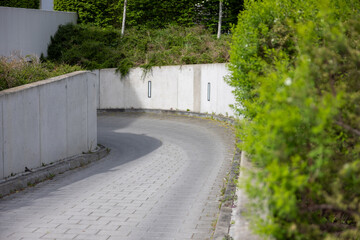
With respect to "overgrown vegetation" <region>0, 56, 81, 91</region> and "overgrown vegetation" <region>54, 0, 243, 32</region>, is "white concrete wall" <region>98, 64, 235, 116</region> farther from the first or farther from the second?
"overgrown vegetation" <region>0, 56, 81, 91</region>

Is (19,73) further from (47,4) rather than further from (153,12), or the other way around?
(47,4)

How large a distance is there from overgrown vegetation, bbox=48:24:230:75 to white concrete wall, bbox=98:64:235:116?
0.61 metres

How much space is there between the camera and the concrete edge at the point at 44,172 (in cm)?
933

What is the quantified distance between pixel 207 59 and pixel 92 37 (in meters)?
8.91

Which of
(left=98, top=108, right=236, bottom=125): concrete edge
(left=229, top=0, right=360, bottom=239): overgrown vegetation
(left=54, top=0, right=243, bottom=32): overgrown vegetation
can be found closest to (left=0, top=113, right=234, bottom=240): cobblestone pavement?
(left=229, top=0, right=360, bottom=239): overgrown vegetation

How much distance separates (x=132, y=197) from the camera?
29.9ft

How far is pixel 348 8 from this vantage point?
6.89 m

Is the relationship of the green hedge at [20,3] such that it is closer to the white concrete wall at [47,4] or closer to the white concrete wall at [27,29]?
the white concrete wall at [47,4]

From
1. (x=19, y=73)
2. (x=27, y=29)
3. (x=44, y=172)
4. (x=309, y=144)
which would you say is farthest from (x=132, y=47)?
(x=309, y=144)

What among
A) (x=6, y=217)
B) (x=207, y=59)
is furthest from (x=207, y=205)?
(x=207, y=59)

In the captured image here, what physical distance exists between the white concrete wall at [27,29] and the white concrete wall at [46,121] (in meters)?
8.36

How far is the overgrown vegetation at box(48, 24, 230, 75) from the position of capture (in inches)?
964

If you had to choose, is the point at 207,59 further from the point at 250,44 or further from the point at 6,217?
the point at 6,217

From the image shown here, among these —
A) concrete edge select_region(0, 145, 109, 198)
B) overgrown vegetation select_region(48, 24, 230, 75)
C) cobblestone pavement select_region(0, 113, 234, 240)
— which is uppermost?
overgrown vegetation select_region(48, 24, 230, 75)
